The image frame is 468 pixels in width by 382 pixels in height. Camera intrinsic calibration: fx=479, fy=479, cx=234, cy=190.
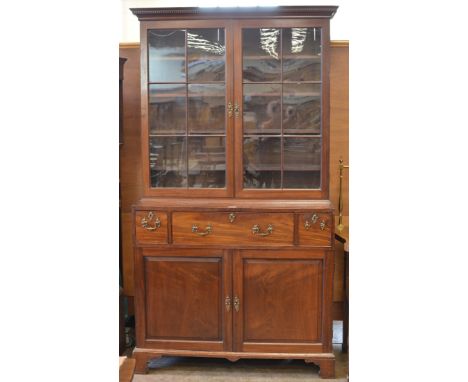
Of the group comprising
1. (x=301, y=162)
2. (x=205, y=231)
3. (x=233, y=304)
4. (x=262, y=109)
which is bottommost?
(x=233, y=304)

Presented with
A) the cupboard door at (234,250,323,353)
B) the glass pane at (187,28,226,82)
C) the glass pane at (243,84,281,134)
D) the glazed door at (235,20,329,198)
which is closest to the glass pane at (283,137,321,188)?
the glazed door at (235,20,329,198)

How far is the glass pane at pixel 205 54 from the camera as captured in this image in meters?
2.21

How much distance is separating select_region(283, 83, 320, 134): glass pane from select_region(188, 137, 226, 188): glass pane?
0.33 m

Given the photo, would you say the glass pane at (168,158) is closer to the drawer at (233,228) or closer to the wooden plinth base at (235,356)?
the drawer at (233,228)

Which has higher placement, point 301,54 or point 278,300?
point 301,54

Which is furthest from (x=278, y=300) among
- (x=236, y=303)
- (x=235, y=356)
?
(x=235, y=356)

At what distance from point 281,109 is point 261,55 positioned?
10.4 inches

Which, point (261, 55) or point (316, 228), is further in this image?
point (261, 55)

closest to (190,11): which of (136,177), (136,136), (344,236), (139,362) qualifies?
(136,136)

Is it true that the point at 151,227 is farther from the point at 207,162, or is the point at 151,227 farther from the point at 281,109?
the point at 281,109

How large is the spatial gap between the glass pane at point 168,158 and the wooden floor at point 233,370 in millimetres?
893

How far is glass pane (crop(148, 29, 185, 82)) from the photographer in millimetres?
2242

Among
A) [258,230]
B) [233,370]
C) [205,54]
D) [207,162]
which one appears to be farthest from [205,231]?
[205,54]

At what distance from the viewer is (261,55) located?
2.22m
